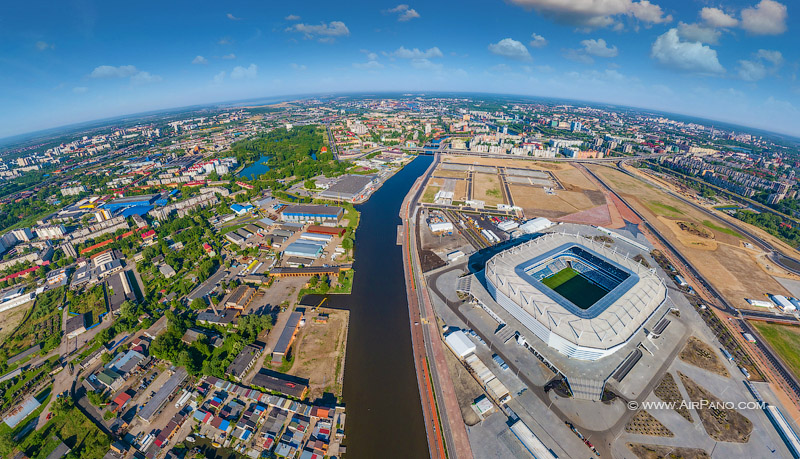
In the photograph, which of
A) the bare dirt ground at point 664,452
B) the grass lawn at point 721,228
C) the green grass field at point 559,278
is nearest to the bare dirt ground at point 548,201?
the grass lawn at point 721,228

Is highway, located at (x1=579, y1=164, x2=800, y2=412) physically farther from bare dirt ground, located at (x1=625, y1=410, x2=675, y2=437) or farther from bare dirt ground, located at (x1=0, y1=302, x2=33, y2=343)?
bare dirt ground, located at (x1=0, y1=302, x2=33, y2=343)

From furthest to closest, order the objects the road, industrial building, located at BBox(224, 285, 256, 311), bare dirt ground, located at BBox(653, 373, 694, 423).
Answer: industrial building, located at BBox(224, 285, 256, 311) < bare dirt ground, located at BBox(653, 373, 694, 423) < the road

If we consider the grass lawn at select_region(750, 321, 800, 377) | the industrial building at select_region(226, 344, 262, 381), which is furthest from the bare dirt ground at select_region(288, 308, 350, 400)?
the grass lawn at select_region(750, 321, 800, 377)

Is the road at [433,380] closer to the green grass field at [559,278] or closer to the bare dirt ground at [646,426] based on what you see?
the bare dirt ground at [646,426]

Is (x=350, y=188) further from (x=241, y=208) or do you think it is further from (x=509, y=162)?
(x=509, y=162)

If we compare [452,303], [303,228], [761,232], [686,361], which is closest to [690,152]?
[761,232]

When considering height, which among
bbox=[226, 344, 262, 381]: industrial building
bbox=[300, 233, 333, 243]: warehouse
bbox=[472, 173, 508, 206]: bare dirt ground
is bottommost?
bbox=[226, 344, 262, 381]: industrial building

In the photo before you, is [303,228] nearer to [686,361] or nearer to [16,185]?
[686,361]
